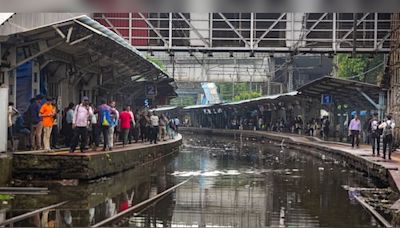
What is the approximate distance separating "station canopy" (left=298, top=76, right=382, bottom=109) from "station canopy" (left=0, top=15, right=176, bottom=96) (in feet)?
25.2

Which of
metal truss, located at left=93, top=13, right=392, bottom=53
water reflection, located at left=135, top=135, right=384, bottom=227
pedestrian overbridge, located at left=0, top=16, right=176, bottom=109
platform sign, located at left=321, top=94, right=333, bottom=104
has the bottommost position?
water reflection, located at left=135, top=135, right=384, bottom=227

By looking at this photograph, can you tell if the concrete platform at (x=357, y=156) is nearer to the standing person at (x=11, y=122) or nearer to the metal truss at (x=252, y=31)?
the metal truss at (x=252, y=31)

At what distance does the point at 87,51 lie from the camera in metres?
21.6

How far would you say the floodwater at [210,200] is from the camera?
1017 cm

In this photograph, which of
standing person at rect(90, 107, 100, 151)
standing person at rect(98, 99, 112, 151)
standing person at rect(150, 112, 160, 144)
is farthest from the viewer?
standing person at rect(150, 112, 160, 144)

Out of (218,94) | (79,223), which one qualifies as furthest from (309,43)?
(218,94)

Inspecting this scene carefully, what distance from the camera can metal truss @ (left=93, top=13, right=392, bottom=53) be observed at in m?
29.6

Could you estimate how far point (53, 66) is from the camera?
21.4m

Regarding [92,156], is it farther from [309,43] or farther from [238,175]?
[309,43]

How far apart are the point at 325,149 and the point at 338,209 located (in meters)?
17.0

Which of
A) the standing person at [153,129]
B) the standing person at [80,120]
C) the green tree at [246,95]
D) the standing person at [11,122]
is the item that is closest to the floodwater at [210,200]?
the standing person at [80,120]

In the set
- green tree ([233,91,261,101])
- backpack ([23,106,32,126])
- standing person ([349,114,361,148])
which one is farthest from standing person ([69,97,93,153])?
green tree ([233,91,261,101])

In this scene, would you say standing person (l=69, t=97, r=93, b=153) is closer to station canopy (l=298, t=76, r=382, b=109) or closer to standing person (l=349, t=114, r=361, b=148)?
standing person (l=349, t=114, r=361, b=148)

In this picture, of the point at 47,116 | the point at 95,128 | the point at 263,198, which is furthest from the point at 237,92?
the point at 263,198
